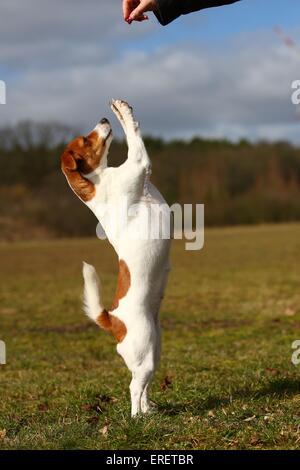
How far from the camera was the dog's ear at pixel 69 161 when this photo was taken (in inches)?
240

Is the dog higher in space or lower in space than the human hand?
lower

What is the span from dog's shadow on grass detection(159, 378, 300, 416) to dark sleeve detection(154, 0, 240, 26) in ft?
9.94

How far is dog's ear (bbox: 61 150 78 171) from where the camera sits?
20.0ft

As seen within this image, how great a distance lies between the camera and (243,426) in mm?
5516

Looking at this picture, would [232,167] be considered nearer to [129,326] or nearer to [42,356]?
[42,356]

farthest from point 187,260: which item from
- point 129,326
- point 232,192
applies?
point 232,192

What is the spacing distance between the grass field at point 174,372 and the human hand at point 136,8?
3.00 meters

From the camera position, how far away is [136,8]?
19.5 ft
